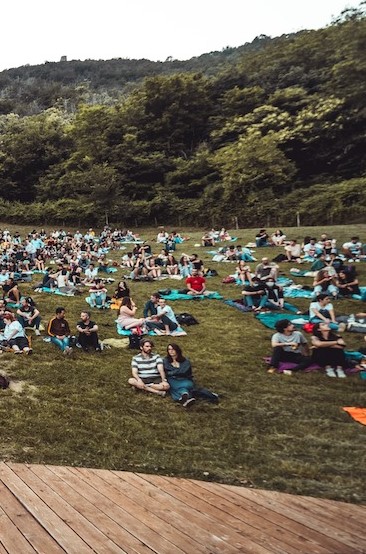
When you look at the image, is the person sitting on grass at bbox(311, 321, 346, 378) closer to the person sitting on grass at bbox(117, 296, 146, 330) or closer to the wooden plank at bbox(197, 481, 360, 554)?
the person sitting on grass at bbox(117, 296, 146, 330)

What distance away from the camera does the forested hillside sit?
3177 cm

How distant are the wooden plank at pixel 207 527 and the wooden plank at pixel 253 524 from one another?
0.28ft

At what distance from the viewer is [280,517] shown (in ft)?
11.4

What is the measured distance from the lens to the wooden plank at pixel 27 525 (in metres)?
2.96

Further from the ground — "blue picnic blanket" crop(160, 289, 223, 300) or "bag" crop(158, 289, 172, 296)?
"bag" crop(158, 289, 172, 296)

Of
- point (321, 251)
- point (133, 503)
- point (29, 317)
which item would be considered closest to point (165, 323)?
point (29, 317)

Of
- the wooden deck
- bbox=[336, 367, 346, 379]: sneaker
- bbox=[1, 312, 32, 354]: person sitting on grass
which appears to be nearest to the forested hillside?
bbox=[336, 367, 346, 379]: sneaker

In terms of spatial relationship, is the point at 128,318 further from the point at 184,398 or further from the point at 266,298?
the point at 184,398

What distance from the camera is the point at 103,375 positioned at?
7.46m

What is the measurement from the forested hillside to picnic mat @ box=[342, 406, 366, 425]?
2228cm

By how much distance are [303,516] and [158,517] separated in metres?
1.07

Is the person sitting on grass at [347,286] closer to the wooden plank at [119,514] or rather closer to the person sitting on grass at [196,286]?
the person sitting on grass at [196,286]

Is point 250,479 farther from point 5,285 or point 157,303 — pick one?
point 5,285

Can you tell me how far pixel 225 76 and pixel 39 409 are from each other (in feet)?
139
